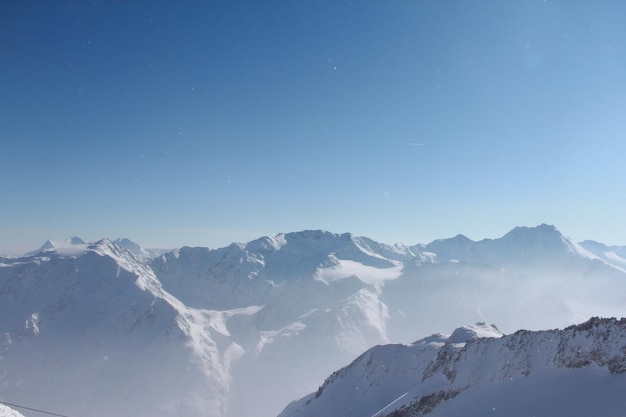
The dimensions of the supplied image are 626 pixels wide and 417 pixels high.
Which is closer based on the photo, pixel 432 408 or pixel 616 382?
pixel 616 382

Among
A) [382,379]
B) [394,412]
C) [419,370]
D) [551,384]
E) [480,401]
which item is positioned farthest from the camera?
[382,379]

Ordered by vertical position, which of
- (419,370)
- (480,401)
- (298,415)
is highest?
(480,401)

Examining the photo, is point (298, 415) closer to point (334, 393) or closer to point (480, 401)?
point (334, 393)

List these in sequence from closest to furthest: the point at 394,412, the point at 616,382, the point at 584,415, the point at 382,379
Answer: the point at 584,415
the point at 616,382
the point at 394,412
the point at 382,379

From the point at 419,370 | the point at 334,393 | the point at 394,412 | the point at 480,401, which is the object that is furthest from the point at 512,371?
the point at 334,393

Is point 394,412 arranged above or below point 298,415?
above

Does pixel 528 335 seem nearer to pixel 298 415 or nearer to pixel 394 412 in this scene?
pixel 394 412

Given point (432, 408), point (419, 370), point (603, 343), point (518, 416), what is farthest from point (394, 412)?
point (603, 343)
